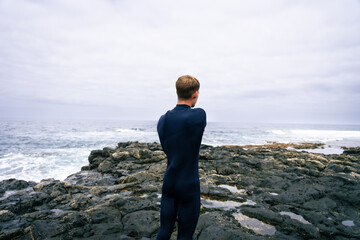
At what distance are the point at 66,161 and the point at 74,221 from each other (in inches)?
590

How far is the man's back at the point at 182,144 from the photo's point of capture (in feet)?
7.23

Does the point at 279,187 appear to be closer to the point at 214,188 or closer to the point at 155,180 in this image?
the point at 214,188

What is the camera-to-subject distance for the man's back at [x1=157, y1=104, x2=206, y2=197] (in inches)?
86.8

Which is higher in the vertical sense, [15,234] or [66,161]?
[15,234]

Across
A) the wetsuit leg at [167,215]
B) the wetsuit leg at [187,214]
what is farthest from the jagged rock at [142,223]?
the wetsuit leg at [187,214]

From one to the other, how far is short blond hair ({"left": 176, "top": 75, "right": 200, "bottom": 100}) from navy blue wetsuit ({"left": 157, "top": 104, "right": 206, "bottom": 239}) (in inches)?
5.3

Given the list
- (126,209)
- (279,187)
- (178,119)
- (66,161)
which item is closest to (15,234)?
(126,209)

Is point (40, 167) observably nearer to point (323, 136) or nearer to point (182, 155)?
point (182, 155)

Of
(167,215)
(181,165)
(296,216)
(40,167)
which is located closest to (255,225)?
(296,216)

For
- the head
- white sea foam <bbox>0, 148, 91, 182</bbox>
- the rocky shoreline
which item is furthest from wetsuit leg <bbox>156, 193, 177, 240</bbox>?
white sea foam <bbox>0, 148, 91, 182</bbox>

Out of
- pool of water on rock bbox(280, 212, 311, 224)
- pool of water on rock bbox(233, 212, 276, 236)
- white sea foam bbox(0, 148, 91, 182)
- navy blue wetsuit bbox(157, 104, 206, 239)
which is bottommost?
white sea foam bbox(0, 148, 91, 182)

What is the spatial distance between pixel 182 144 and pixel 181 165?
278mm

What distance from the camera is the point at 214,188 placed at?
689cm

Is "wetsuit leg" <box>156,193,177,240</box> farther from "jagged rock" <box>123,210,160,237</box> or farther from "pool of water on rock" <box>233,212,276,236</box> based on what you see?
"pool of water on rock" <box>233,212,276,236</box>
